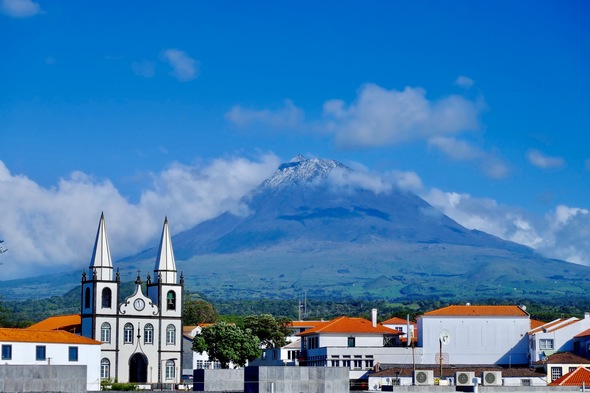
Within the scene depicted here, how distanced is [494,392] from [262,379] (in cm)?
1991

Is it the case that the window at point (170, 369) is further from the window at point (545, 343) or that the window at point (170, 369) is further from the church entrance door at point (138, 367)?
the window at point (545, 343)

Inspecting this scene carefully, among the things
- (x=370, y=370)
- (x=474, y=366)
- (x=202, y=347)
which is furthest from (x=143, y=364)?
(x=474, y=366)

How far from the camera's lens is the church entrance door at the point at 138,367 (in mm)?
96938

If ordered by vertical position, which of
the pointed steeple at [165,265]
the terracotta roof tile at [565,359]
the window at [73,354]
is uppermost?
the pointed steeple at [165,265]

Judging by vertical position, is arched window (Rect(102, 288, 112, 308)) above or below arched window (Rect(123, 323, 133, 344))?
above

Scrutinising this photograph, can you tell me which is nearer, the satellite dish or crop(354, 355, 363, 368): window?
crop(354, 355, 363, 368): window

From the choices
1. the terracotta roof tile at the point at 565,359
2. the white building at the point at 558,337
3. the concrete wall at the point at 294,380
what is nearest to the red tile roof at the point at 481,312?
the white building at the point at 558,337

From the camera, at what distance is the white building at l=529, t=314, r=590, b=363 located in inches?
3772

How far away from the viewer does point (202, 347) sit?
104062 mm

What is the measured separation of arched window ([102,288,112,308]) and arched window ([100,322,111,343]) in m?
1.53

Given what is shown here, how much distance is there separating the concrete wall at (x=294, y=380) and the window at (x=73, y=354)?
46484 mm

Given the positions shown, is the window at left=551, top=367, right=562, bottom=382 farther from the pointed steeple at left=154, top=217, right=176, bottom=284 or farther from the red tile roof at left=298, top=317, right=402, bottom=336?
the pointed steeple at left=154, top=217, right=176, bottom=284

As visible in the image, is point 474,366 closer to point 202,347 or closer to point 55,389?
point 202,347

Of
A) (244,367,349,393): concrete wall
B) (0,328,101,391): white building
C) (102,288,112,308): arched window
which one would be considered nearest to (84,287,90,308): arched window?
(102,288,112,308): arched window
